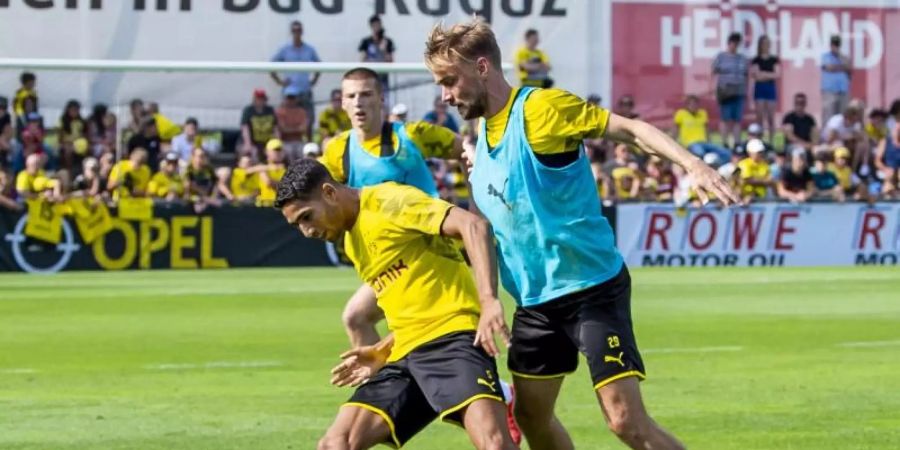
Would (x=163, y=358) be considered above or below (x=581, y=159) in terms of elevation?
below

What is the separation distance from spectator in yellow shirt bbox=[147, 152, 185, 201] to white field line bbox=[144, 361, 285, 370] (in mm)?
12782

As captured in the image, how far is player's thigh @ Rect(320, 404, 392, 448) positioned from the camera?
24.3ft

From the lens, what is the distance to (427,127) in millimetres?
12289

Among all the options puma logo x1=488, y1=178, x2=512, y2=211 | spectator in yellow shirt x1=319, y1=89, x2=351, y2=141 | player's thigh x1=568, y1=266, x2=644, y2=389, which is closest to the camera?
player's thigh x1=568, y1=266, x2=644, y2=389

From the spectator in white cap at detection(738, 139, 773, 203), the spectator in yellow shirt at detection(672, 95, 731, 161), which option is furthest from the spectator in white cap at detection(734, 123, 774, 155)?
the spectator in white cap at detection(738, 139, 773, 203)

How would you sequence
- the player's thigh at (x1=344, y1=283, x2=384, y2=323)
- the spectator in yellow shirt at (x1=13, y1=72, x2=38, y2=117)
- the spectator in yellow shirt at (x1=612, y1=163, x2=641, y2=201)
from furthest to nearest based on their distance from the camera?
the spectator in yellow shirt at (x1=612, y1=163, x2=641, y2=201), the spectator in yellow shirt at (x1=13, y1=72, x2=38, y2=117), the player's thigh at (x1=344, y1=283, x2=384, y2=323)

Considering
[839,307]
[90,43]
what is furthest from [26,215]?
[839,307]

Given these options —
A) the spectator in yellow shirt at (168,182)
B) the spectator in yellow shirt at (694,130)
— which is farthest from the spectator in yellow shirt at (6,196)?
the spectator in yellow shirt at (694,130)

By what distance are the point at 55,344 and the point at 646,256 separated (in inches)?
542

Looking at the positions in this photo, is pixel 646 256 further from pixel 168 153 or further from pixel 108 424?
pixel 108 424

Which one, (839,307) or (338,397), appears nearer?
(338,397)

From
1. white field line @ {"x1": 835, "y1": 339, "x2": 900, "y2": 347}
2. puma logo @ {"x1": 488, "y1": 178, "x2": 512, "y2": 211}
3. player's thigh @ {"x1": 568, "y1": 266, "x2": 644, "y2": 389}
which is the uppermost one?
puma logo @ {"x1": 488, "y1": 178, "x2": 512, "y2": 211}

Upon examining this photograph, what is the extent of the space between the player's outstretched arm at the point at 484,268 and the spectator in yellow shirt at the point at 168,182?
20.4m

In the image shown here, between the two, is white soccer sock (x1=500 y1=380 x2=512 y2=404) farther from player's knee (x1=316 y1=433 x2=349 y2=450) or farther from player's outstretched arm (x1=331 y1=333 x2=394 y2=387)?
player's knee (x1=316 y1=433 x2=349 y2=450)
